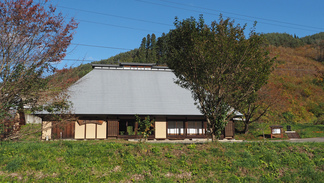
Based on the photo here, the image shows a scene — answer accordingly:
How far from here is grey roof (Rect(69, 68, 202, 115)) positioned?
81.7 ft

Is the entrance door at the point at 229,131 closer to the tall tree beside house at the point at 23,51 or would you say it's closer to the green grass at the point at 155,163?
the green grass at the point at 155,163

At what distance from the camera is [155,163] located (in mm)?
10453

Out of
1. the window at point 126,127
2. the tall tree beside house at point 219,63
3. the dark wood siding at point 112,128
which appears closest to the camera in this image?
the tall tree beside house at point 219,63

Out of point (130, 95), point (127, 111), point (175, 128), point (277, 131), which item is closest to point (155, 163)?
point (127, 111)

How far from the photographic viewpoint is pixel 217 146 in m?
12.5

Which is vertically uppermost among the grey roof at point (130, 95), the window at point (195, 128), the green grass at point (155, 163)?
the grey roof at point (130, 95)

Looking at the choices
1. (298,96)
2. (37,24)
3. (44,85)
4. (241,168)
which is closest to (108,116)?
(44,85)

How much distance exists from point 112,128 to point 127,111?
237 cm

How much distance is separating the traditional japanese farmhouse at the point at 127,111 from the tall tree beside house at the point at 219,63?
38.2 ft

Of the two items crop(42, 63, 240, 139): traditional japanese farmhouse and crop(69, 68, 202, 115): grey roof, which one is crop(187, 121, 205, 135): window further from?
crop(69, 68, 202, 115): grey roof

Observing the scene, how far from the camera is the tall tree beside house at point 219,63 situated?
12.7 meters

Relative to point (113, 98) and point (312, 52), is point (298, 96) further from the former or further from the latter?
point (312, 52)

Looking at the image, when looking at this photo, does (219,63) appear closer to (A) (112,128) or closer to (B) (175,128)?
(B) (175,128)

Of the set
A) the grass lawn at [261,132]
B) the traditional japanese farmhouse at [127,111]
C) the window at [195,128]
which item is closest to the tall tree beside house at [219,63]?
the traditional japanese farmhouse at [127,111]
